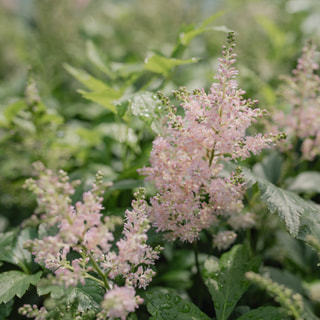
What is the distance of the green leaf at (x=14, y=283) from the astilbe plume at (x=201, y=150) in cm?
41

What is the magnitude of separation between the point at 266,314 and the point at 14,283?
0.74 meters

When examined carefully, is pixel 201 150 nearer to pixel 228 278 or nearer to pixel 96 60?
pixel 228 278

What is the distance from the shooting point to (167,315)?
925mm

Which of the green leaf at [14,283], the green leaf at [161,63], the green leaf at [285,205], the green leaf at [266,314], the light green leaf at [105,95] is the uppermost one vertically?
the green leaf at [161,63]

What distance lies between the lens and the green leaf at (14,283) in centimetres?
98

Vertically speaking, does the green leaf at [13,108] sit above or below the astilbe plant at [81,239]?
above

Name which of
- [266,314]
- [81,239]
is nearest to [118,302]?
[81,239]

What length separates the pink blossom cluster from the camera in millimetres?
1316

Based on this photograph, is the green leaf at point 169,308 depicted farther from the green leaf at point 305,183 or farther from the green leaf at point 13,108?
the green leaf at point 13,108

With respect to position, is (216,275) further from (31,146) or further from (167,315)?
(31,146)

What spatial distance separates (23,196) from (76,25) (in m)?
1.95

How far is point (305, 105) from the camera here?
4.64ft

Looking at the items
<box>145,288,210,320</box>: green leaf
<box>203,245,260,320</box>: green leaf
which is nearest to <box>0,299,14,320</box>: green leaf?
<box>145,288,210,320</box>: green leaf

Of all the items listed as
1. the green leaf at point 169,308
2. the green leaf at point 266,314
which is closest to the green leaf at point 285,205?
the green leaf at point 266,314
